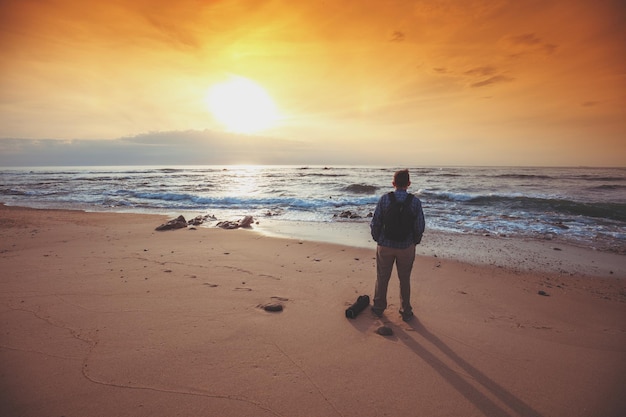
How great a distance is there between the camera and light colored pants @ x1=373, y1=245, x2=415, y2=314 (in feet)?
13.9

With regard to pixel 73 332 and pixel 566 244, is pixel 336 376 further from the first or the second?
pixel 566 244

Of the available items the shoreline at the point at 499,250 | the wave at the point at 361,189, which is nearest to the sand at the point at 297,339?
the shoreline at the point at 499,250

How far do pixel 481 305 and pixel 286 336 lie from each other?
3363 mm

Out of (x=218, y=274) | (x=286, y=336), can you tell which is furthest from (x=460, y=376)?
(x=218, y=274)

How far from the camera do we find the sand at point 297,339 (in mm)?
2709

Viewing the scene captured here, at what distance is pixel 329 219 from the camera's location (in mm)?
13812

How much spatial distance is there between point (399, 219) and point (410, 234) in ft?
1.00

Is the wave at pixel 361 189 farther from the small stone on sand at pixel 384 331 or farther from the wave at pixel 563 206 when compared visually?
the small stone on sand at pixel 384 331

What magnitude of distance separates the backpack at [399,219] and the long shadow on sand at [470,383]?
4.52 feet

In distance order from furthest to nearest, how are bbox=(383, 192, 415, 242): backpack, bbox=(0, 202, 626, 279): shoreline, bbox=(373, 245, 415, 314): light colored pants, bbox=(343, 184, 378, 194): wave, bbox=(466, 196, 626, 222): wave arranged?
1. bbox=(343, 184, 378, 194): wave
2. bbox=(466, 196, 626, 222): wave
3. bbox=(0, 202, 626, 279): shoreline
4. bbox=(373, 245, 415, 314): light colored pants
5. bbox=(383, 192, 415, 242): backpack

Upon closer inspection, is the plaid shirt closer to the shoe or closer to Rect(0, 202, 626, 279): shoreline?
the shoe

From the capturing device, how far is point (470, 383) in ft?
9.82

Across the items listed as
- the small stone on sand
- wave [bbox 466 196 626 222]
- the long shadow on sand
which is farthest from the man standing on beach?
wave [bbox 466 196 626 222]

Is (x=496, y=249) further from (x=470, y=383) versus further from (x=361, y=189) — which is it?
(x=361, y=189)
